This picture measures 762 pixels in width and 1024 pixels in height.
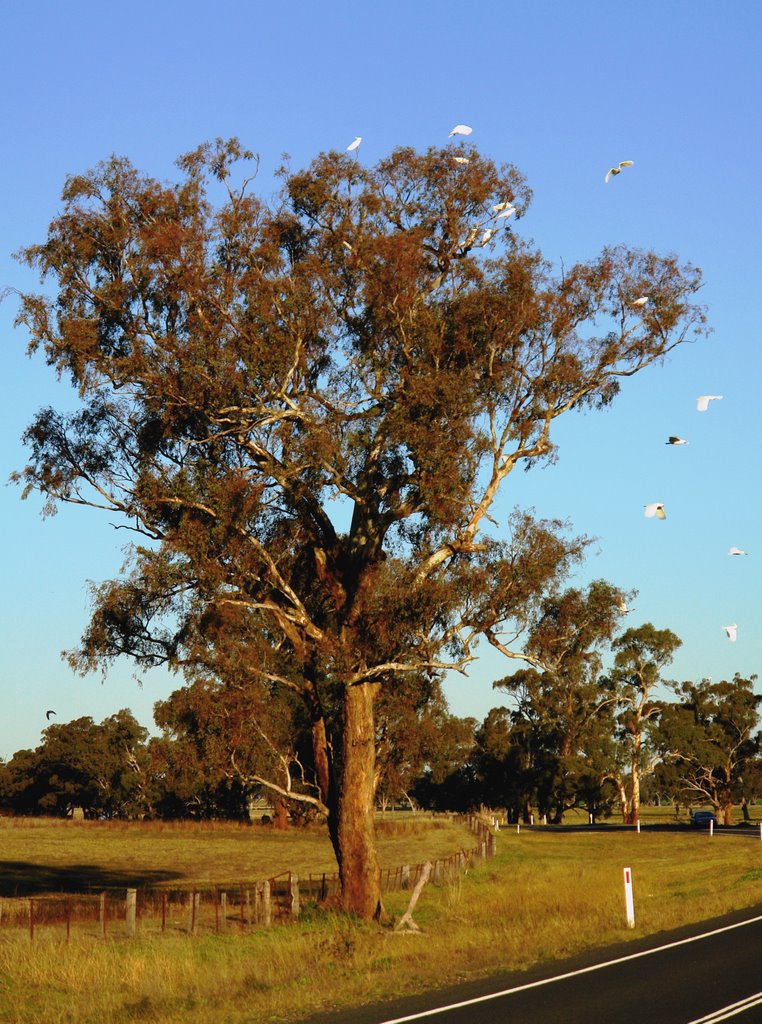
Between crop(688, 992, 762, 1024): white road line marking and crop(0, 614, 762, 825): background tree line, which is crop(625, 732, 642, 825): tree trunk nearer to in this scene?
crop(0, 614, 762, 825): background tree line

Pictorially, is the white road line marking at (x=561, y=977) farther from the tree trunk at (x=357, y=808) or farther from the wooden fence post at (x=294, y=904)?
the wooden fence post at (x=294, y=904)

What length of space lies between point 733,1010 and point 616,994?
1795mm

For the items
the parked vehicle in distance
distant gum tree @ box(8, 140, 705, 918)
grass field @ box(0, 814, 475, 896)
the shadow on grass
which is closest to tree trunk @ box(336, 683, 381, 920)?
distant gum tree @ box(8, 140, 705, 918)

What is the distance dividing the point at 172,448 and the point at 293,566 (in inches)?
162

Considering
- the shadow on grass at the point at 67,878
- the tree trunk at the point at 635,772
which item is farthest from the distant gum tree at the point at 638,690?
the shadow on grass at the point at 67,878

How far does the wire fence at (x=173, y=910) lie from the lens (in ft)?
84.3

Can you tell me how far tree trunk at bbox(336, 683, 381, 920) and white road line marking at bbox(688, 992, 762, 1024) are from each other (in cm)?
1438

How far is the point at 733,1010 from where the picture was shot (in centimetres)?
1305

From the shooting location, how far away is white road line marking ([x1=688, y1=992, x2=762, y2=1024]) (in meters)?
12.5

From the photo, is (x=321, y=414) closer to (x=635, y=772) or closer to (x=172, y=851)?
(x=172, y=851)

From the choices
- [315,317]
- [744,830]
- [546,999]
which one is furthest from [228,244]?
[744,830]

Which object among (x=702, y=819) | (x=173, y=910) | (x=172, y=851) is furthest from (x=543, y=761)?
(x=173, y=910)

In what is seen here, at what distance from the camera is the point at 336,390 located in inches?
1144

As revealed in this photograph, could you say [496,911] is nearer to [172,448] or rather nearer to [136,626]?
[136,626]
